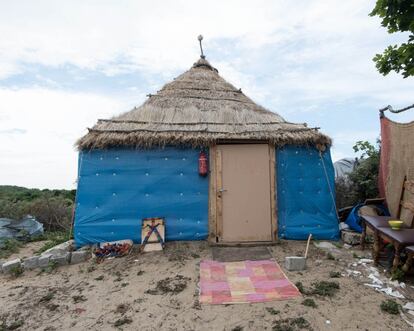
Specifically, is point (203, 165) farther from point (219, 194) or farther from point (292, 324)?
point (292, 324)

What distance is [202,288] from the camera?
4.08 m

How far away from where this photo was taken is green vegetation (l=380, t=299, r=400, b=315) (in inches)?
130

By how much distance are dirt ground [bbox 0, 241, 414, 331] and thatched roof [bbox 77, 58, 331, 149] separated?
2.33 metres

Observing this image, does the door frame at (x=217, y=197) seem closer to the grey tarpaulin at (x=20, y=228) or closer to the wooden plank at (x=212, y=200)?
the wooden plank at (x=212, y=200)

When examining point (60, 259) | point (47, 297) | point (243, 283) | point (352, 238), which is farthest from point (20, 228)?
point (352, 238)

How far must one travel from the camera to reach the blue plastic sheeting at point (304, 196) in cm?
619

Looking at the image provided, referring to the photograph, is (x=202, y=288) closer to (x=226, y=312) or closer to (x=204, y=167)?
(x=226, y=312)

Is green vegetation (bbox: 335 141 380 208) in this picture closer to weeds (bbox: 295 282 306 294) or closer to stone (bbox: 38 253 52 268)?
weeds (bbox: 295 282 306 294)

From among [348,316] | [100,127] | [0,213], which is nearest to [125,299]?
[348,316]

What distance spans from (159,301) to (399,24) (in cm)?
426

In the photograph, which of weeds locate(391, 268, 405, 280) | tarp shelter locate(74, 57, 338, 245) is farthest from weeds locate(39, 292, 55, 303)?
weeds locate(391, 268, 405, 280)

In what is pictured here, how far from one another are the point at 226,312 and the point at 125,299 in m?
1.41

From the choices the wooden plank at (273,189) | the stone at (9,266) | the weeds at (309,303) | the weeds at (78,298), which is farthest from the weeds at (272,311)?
the stone at (9,266)

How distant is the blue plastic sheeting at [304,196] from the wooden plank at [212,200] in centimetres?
138
